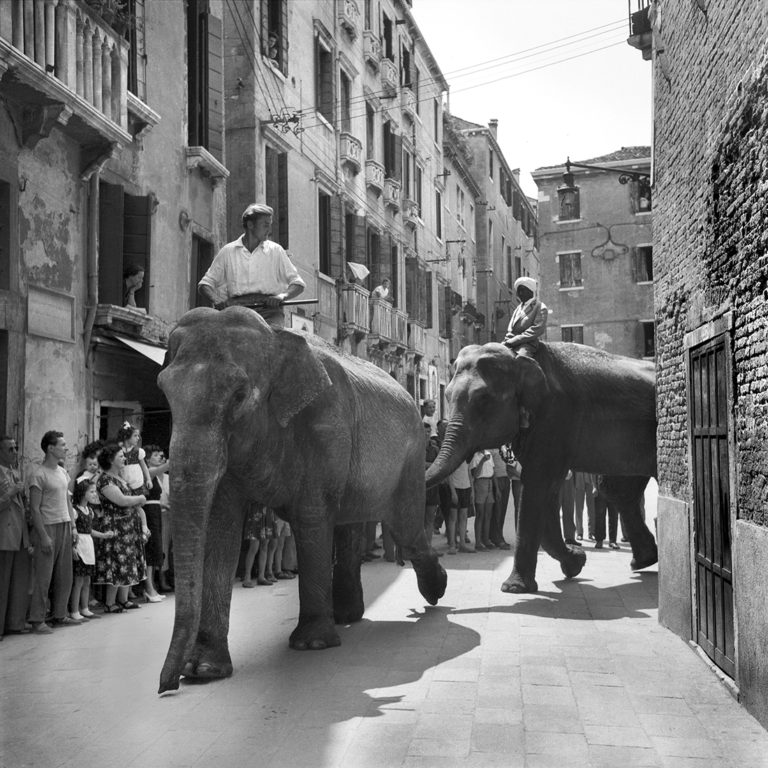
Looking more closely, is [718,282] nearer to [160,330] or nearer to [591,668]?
[591,668]

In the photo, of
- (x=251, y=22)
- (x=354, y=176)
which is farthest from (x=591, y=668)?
(x=354, y=176)

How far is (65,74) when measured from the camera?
12422 mm

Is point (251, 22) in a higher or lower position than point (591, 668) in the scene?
higher

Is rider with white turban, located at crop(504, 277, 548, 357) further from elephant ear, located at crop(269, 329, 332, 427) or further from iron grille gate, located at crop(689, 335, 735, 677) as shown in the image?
elephant ear, located at crop(269, 329, 332, 427)

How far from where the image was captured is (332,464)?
7910 millimetres

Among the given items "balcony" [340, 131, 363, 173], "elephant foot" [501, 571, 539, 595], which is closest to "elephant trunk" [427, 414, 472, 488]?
"elephant foot" [501, 571, 539, 595]

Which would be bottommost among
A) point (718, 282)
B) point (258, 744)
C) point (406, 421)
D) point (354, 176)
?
point (258, 744)

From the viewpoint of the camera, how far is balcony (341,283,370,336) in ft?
81.1

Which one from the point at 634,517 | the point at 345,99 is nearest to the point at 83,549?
the point at 634,517

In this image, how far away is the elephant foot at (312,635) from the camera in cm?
786

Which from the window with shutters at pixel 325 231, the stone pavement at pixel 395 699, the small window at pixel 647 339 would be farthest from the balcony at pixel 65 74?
the small window at pixel 647 339

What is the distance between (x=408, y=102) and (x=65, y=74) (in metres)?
20.9

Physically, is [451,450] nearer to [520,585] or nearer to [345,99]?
[520,585]

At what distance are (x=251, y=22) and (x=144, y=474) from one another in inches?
447
